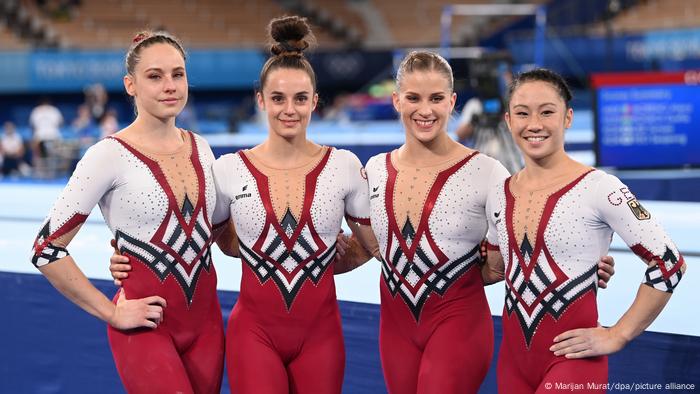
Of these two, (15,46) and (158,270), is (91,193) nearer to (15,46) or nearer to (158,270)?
(158,270)

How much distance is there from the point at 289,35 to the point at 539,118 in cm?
93

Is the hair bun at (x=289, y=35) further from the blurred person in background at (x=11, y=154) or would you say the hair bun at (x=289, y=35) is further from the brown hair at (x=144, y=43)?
the blurred person in background at (x=11, y=154)

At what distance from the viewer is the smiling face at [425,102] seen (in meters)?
2.93

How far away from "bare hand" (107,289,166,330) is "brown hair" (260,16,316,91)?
2.73ft

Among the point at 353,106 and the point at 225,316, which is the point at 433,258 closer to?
the point at 225,316

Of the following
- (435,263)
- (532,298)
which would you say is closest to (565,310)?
(532,298)

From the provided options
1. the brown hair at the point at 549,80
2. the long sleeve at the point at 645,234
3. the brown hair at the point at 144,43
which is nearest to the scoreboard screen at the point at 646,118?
the brown hair at the point at 549,80

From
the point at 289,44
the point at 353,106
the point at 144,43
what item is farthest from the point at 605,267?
the point at 353,106

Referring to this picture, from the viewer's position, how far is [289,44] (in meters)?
3.04

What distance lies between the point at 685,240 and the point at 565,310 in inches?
98.6

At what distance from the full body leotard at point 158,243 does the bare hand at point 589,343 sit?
1.16m

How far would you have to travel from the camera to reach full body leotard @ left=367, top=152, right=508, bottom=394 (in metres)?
2.94

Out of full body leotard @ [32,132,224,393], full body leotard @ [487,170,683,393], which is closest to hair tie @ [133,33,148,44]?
full body leotard @ [32,132,224,393]

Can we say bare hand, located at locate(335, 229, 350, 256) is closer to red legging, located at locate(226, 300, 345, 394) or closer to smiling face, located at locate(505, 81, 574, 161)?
red legging, located at locate(226, 300, 345, 394)
